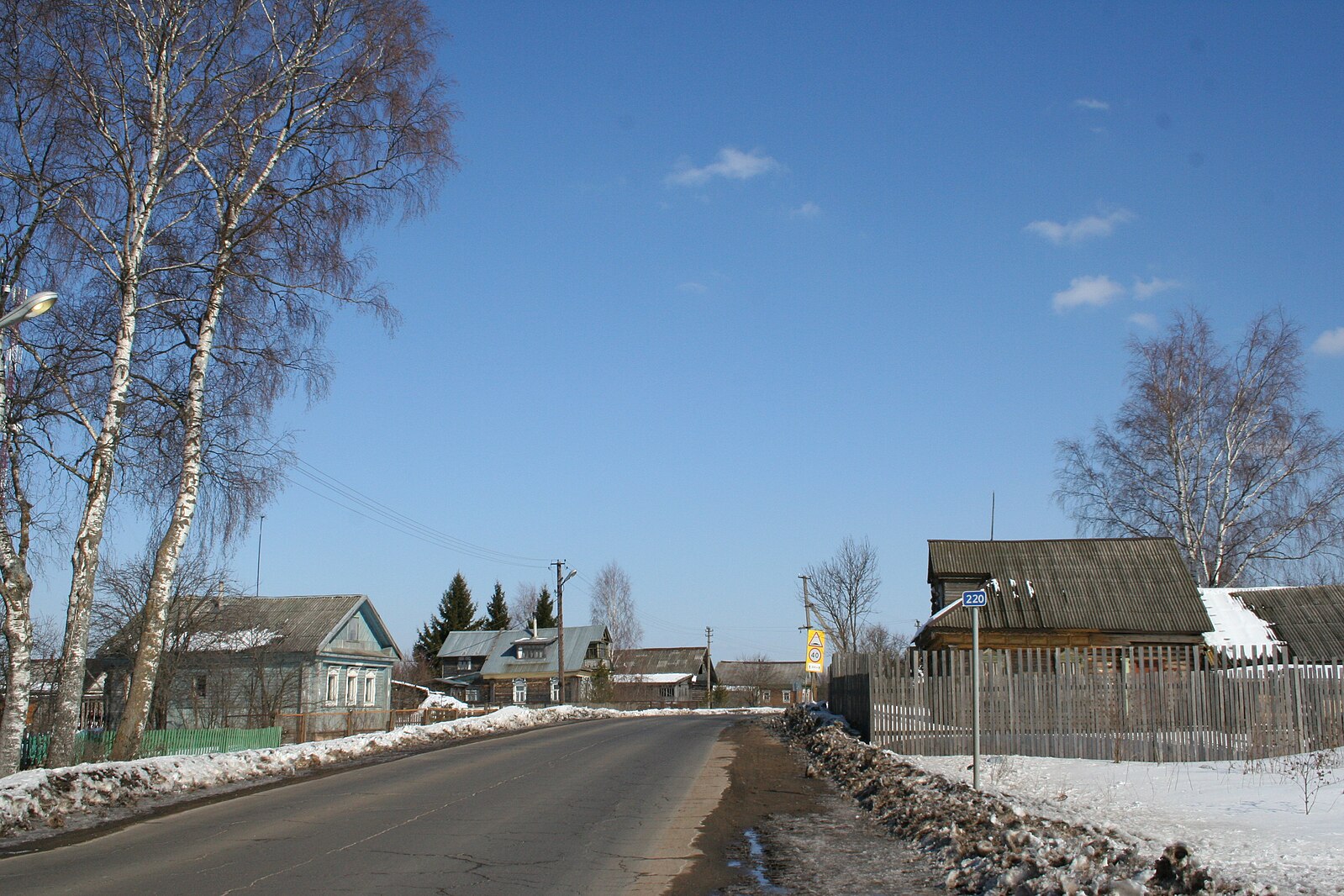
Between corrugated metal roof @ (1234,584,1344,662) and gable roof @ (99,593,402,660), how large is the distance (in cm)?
3058

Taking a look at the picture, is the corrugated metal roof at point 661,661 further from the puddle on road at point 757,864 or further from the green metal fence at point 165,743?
the puddle on road at point 757,864

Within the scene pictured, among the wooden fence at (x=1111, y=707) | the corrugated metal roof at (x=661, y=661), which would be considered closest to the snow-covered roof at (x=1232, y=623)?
the wooden fence at (x=1111, y=707)

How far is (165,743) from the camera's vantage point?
19875 mm

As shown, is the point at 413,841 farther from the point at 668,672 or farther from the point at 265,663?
the point at 668,672

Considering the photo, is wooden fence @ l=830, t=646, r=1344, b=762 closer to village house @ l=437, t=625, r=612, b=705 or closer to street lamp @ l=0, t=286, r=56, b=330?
street lamp @ l=0, t=286, r=56, b=330

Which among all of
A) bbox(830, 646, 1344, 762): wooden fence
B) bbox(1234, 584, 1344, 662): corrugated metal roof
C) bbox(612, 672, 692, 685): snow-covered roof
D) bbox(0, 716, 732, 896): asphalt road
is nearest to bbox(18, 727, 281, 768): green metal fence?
bbox(0, 716, 732, 896): asphalt road

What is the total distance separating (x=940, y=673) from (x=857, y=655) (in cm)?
575

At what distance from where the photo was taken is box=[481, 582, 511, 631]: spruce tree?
325 ft

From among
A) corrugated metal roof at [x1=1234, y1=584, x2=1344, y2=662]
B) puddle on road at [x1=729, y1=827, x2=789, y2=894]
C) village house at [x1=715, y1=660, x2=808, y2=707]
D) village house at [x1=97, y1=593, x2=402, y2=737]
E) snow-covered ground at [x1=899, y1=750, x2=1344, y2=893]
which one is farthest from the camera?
village house at [x1=715, y1=660, x2=808, y2=707]

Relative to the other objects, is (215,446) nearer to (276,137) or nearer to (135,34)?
(276,137)

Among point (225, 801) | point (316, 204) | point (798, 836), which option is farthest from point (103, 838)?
point (316, 204)

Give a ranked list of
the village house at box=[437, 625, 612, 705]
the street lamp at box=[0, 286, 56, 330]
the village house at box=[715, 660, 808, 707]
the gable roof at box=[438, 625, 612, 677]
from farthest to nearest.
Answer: the village house at box=[715, 660, 808, 707] < the gable roof at box=[438, 625, 612, 677] < the village house at box=[437, 625, 612, 705] < the street lamp at box=[0, 286, 56, 330]

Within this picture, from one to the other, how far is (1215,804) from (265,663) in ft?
116

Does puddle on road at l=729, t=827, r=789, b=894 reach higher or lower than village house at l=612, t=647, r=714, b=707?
higher
